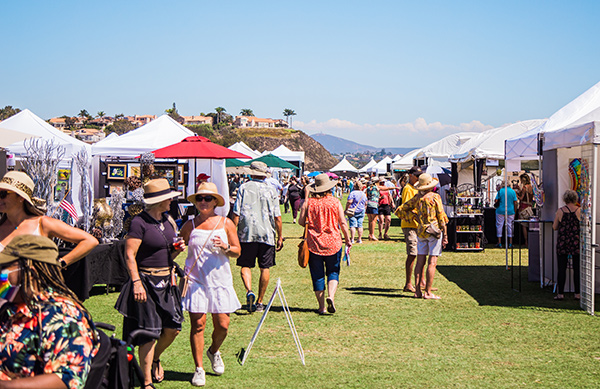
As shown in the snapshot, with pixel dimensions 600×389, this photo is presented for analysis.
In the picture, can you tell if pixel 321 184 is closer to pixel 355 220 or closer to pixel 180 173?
pixel 180 173

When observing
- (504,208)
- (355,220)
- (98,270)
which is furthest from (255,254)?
(504,208)

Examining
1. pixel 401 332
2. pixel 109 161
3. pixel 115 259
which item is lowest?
pixel 401 332

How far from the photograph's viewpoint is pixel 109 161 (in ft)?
45.4

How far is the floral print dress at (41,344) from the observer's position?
2.64m

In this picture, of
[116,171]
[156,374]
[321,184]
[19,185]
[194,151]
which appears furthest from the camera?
[116,171]

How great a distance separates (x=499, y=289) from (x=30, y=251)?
8.25 metres

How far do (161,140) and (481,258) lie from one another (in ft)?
26.3

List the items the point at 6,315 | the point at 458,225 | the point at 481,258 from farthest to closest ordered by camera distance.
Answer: the point at 458,225 → the point at 481,258 → the point at 6,315

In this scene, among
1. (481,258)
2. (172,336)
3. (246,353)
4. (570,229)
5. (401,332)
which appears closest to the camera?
(172,336)

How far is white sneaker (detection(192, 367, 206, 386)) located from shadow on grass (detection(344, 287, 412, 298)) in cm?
451

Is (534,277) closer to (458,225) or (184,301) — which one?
(458,225)

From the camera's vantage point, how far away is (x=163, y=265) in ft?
15.6

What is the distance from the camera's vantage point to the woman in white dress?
5027 mm

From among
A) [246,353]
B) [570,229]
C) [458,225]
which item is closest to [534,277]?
[570,229]
